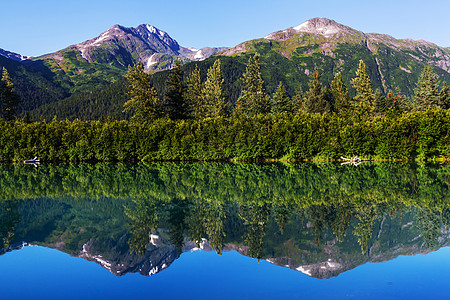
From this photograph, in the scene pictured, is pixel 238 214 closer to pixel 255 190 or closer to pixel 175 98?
pixel 255 190

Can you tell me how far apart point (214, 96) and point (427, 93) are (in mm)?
51604

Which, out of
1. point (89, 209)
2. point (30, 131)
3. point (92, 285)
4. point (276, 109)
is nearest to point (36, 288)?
point (92, 285)

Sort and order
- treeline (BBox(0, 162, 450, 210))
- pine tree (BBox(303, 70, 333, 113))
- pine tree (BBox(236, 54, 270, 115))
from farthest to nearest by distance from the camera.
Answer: pine tree (BBox(303, 70, 333, 113)) < pine tree (BBox(236, 54, 270, 115)) < treeline (BBox(0, 162, 450, 210))

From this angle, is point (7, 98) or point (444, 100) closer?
point (444, 100)

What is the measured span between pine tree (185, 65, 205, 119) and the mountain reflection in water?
5567cm

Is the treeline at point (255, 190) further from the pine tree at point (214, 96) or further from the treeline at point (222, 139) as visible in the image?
the pine tree at point (214, 96)

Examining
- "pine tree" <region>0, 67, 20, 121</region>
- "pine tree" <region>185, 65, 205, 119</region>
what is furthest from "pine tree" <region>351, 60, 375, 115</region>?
"pine tree" <region>0, 67, 20, 121</region>

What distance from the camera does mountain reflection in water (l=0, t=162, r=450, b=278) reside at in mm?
13880

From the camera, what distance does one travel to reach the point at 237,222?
18078 millimetres

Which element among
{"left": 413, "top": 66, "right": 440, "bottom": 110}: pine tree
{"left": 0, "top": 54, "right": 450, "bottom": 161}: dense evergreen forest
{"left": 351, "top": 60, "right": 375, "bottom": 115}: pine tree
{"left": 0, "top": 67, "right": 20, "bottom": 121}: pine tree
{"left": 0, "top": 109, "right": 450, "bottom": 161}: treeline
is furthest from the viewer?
{"left": 0, "top": 67, "right": 20, "bottom": 121}: pine tree

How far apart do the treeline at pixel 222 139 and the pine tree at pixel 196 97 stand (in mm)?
18732

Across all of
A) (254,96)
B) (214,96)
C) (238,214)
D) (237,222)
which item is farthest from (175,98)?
(237,222)

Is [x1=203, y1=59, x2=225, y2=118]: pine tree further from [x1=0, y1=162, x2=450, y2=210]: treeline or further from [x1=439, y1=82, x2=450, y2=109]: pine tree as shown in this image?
[x1=439, y1=82, x2=450, y2=109]: pine tree

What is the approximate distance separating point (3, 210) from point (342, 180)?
28540 millimetres
